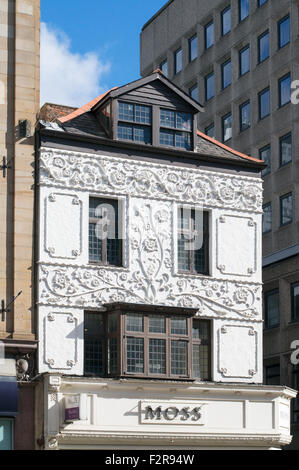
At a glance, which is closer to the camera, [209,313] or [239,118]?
[209,313]

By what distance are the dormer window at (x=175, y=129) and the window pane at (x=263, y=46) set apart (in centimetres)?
2117

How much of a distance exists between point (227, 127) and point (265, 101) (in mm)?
4344

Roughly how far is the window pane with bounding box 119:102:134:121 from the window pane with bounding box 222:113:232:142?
24457 mm

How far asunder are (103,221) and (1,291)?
13.5 ft

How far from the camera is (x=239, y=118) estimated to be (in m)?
57.3

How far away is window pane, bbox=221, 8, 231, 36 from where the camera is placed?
59.8m

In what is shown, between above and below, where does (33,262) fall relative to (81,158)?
below

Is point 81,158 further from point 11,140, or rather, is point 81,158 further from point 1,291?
point 1,291

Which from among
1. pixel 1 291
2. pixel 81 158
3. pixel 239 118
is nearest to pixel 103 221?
pixel 81 158

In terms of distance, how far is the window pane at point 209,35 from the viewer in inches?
2426

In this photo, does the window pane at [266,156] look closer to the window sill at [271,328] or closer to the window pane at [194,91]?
the window sill at [271,328]

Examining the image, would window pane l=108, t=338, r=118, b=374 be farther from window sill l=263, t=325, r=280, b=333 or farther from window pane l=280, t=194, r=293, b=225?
window pane l=280, t=194, r=293, b=225

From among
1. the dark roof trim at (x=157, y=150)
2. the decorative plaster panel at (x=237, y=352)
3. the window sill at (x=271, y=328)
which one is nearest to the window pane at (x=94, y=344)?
the decorative plaster panel at (x=237, y=352)

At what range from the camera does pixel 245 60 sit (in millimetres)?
57500
